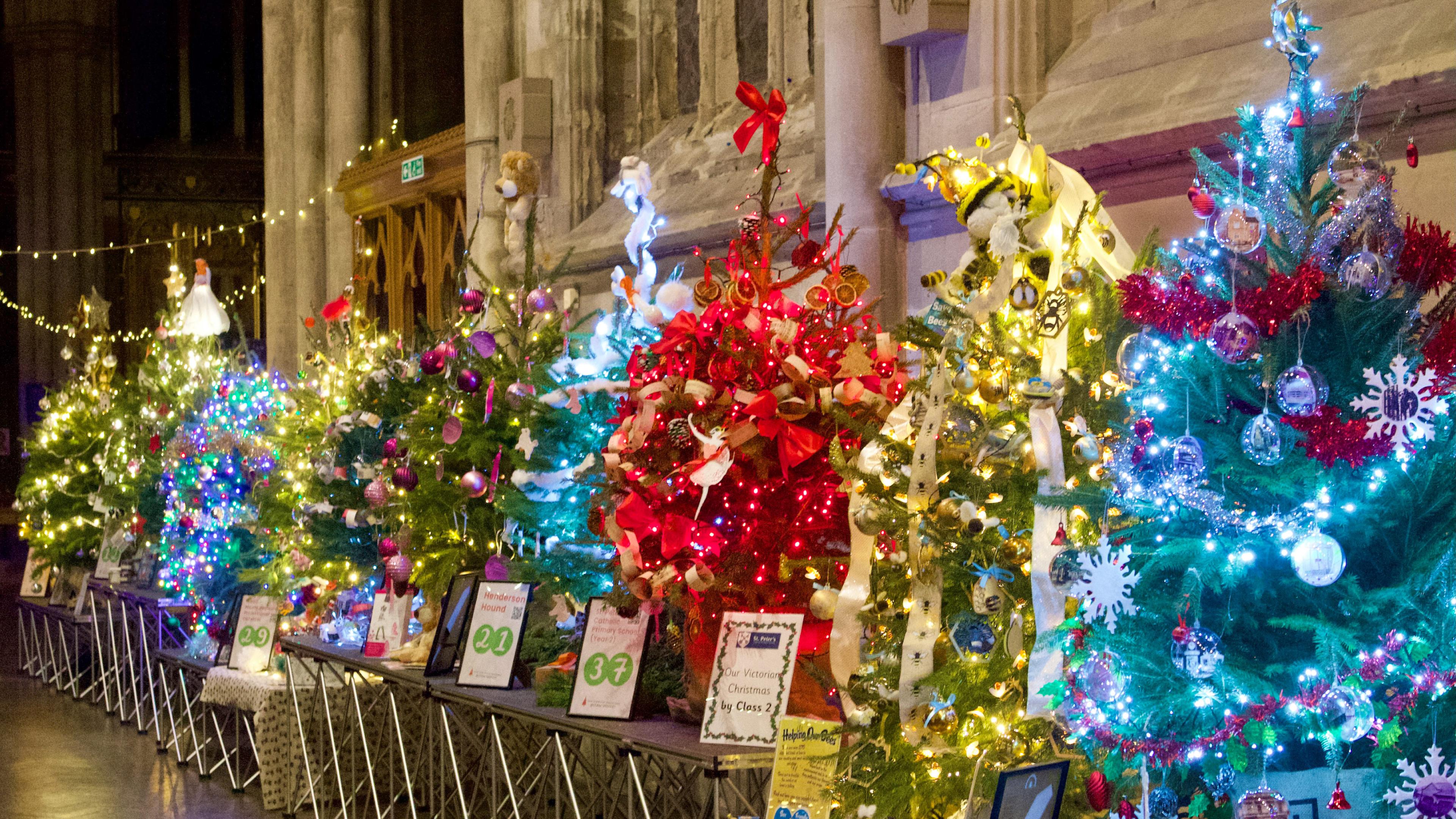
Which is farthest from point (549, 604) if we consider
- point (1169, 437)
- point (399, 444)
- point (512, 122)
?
point (512, 122)

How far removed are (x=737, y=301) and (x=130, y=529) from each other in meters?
6.56

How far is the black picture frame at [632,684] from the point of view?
15.6ft

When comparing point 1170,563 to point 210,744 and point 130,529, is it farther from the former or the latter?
point 130,529

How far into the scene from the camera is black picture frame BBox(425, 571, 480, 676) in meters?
5.72

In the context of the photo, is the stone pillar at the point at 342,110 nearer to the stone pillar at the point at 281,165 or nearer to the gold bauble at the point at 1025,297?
the stone pillar at the point at 281,165

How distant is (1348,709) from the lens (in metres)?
2.71

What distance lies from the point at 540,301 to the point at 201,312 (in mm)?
4907

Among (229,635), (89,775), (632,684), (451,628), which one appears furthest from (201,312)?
(632,684)

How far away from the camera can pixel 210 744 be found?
8.76 meters

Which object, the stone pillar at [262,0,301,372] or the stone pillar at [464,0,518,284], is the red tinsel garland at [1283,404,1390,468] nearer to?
the stone pillar at [464,0,518,284]

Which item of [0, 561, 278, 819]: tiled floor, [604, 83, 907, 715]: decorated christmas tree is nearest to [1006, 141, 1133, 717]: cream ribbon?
[604, 83, 907, 715]: decorated christmas tree

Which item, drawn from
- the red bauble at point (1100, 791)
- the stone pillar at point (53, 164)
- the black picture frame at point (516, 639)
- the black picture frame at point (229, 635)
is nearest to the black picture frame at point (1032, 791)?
Answer: the red bauble at point (1100, 791)

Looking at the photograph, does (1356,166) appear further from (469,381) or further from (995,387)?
(469,381)

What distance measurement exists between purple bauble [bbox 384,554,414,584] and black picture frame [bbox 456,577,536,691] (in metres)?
0.38
